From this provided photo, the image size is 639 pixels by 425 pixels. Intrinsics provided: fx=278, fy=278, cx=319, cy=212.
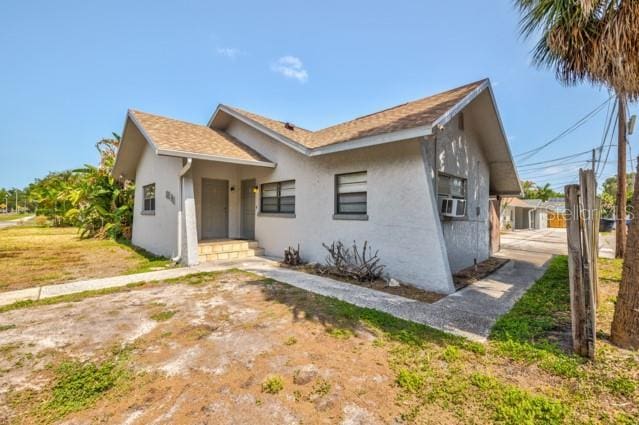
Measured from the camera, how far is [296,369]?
3.20m

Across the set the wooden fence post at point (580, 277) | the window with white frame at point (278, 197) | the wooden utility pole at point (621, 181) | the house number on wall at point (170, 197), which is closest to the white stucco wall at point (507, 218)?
the wooden utility pole at point (621, 181)

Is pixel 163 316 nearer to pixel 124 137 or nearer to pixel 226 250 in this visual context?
pixel 226 250

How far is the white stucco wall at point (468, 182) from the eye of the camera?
7667mm

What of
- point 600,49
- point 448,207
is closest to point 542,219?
point 448,207

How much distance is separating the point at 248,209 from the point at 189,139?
3.45m

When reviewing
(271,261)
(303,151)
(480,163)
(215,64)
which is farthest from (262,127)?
(480,163)

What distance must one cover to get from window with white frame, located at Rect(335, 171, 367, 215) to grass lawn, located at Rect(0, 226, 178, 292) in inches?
233

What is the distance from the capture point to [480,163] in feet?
34.0

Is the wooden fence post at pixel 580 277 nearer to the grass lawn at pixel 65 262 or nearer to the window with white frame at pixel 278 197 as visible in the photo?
the window with white frame at pixel 278 197

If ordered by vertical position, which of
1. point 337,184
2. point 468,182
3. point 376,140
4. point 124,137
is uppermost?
point 124,137

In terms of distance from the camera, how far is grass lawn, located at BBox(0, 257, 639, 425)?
2.54m

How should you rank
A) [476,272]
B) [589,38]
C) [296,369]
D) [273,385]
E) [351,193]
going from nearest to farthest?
[273,385] < [296,369] < [589,38] < [351,193] < [476,272]

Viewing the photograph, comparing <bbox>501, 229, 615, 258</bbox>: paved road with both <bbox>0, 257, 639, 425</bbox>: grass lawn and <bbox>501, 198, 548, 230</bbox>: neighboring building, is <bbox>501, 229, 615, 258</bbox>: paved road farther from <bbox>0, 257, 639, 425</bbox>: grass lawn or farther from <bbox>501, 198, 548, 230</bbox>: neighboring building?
<bbox>501, 198, 548, 230</bbox>: neighboring building

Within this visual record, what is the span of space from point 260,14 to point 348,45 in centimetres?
354
